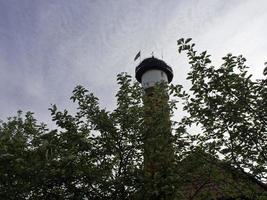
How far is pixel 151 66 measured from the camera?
32438 mm

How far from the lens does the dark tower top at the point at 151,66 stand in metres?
32.4

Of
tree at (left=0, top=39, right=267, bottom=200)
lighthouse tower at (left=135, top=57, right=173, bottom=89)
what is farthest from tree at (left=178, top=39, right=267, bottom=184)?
lighthouse tower at (left=135, top=57, right=173, bottom=89)

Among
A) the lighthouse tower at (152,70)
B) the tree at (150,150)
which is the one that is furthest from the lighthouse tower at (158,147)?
the lighthouse tower at (152,70)

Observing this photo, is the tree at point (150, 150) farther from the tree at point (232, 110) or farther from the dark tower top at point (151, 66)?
the dark tower top at point (151, 66)

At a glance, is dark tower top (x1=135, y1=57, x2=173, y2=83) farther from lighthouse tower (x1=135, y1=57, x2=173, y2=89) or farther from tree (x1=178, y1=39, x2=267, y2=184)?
tree (x1=178, y1=39, x2=267, y2=184)

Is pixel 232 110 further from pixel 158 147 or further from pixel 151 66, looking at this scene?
pixel 151 66

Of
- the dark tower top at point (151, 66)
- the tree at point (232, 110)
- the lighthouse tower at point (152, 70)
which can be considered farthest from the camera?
the dark tower top at point (151, 66)

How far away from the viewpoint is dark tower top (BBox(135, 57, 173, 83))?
32.4 m

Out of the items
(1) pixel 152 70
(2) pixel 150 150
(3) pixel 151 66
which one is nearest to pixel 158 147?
(2) pixel 150 150

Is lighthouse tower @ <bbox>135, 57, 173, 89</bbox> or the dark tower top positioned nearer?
lighthouse tower @ <bbox>135, 57, 173, 89</bbox>

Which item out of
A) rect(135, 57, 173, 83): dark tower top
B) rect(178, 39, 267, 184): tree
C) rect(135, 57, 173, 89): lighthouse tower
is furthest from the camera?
rect(135, 57, 173, 83): dark tower top

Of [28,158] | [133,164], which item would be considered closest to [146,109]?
[133,164]

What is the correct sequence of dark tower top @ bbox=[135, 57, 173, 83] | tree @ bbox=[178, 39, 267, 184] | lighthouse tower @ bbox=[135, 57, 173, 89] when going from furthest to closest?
dark tower top @ bbox=[135, 57, 173, 83]
lighthouse tower @ bbox=[135, 57, 173, 89]
tree @ bbox=[178, 39, 267, 184]

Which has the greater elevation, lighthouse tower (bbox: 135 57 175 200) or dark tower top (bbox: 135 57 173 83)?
dark tower top (bbox: 135 57 173 83)
